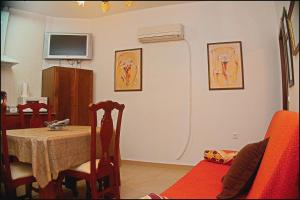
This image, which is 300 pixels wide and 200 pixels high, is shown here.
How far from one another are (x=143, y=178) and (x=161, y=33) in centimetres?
161

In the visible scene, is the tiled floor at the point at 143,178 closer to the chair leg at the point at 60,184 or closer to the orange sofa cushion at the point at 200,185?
the chair leg at the point at 60,184

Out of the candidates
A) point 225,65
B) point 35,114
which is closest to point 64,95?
point 35,114

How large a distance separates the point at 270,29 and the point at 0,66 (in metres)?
2.43

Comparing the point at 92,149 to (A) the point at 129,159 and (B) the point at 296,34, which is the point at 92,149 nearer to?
(A) the point at 129,159

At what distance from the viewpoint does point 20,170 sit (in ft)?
4.28

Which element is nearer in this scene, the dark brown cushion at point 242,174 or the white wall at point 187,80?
the dark brown cushion at point 242,174

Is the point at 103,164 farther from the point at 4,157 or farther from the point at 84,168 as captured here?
the point at 4,157

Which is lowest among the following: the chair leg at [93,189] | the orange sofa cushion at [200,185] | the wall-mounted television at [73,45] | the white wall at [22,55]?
the chair leg at [93,189]

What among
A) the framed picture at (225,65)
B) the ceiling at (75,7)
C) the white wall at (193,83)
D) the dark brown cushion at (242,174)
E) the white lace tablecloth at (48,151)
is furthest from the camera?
the framed picture at (225,65)

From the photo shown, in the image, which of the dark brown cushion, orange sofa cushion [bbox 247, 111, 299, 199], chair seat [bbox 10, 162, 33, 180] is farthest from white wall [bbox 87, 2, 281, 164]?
orange sofa cushion [bbox 247, 111, 299, 199]

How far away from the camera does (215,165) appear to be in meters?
1.32

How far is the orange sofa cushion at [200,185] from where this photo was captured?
0.81 meters

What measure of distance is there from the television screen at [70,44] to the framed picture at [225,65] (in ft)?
4.66

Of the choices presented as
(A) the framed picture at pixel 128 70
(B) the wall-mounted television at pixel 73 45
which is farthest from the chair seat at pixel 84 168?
(B) the wall-mounted television at pixel 73 45
